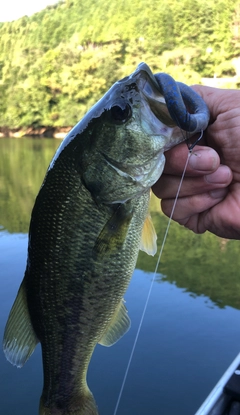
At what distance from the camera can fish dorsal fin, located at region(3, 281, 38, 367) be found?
6.38 feet

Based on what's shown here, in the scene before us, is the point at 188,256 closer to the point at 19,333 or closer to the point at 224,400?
the point at 224,400

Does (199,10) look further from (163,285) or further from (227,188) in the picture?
(227,188)

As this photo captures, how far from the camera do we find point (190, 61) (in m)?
48.6

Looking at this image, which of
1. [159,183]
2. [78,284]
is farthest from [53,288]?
[159,183]

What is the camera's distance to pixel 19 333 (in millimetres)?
1958

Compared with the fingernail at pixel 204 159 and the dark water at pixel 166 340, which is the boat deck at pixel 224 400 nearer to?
the dark water at pixel 166 340

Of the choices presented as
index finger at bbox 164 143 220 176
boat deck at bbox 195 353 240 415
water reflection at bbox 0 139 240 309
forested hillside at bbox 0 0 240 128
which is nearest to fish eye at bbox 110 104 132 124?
index finger at bbox 164 143 220 176

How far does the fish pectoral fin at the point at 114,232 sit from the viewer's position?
70.4 inches

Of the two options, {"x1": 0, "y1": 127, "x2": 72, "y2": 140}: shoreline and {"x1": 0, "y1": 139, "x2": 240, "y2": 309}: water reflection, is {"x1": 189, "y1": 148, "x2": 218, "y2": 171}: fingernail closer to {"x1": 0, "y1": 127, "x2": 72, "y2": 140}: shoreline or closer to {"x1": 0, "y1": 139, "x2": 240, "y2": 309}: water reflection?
{"x1": 0, "y1": 139, "x2": 240, "y2": 309}: water reflection

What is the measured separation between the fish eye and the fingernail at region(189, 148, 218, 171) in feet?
1.20

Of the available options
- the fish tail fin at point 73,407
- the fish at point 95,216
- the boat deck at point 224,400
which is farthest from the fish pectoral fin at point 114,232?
the boat deck at point 224,400

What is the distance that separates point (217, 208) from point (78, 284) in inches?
36.7

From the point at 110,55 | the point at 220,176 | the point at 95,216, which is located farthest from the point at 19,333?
the point at 110,55

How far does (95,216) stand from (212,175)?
63cm
